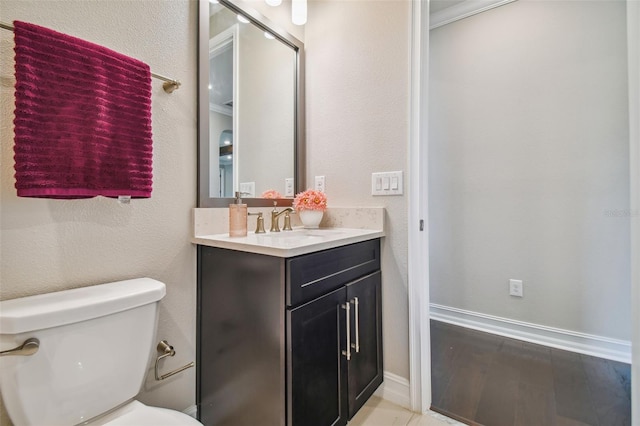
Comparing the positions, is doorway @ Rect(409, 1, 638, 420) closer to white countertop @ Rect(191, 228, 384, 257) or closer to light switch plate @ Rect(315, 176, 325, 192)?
white countertop @ Rect(191, 228, 384, 257)

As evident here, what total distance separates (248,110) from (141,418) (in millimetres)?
1398

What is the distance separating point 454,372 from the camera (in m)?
1.72

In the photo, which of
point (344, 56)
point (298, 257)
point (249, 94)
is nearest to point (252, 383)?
point (298, 257)

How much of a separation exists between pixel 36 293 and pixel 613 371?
2.83 m

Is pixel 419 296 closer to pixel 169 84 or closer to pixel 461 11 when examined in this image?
pixel 169 84

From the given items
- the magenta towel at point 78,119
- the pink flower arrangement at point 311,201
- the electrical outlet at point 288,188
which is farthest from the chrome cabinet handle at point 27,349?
the electrical outlet at point 288,188

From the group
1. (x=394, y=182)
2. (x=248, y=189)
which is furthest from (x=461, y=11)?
(x=248, y=189)

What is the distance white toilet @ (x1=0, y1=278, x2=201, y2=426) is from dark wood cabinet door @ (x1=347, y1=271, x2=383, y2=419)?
686mm

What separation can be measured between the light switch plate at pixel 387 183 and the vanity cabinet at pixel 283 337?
0.36m

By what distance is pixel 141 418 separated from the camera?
0.86m

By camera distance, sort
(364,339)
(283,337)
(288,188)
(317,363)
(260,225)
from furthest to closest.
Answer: (288,188)
(260,225)
(364,339)
(317,363)
(283,337)

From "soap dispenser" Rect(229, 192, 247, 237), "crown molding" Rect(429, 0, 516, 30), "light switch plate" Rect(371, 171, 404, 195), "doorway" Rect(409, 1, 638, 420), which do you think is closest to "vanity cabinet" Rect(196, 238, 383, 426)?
"soap dispenser" Rect(229, 192, 247, 237)

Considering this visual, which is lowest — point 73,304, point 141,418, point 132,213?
point 141,418

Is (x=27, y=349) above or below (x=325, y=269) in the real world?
below
